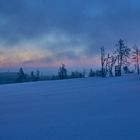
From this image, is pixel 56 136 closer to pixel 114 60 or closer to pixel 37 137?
pixel 37 137

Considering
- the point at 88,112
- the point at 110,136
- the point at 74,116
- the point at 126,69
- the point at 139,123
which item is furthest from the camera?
the point at 126,69

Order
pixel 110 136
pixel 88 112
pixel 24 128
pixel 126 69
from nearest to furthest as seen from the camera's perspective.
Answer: pixel 110 136 → pixel 24 128 → pixel 88 112 → pixel 126 69

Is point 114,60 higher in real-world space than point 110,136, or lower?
higher

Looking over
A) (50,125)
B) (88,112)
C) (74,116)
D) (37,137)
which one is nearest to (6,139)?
(37,137)

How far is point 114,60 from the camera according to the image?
77.7 feet

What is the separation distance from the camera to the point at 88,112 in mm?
6234

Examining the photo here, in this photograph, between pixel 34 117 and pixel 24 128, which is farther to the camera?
pixel 34 117

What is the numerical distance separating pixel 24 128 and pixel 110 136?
150cm

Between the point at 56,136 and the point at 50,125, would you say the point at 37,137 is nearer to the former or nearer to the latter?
the point at 56,136

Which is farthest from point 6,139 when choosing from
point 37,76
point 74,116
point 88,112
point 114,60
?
point 37,76

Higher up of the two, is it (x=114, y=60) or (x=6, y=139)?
(x=114, y=60)

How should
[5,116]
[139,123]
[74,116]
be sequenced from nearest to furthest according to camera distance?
[139,123] < [74,116] < [5,116]

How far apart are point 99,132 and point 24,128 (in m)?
1.26

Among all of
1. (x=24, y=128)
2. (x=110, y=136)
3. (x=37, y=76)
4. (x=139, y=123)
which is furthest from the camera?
(x=37, y=76)
